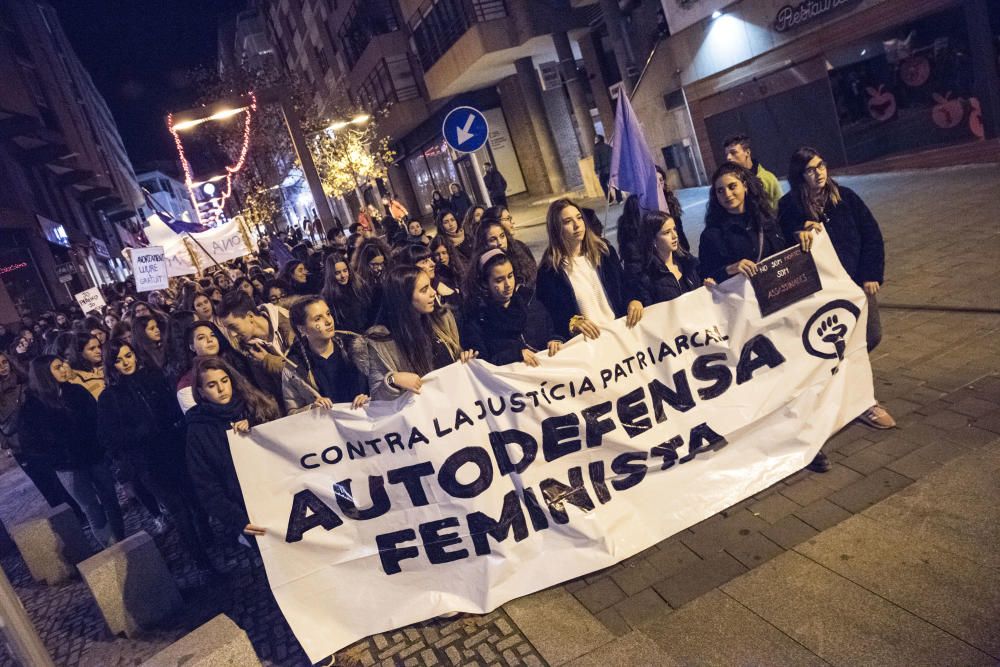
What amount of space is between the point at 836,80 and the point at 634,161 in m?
10.6

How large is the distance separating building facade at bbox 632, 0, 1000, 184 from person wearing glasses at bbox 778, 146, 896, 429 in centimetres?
854

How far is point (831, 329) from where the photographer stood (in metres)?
4.40

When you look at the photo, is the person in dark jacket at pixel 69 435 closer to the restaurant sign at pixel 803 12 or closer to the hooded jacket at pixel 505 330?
the hooded jacket at pixel 505 330

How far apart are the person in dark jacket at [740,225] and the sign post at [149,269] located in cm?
1088

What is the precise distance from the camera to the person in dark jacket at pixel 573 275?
15.2 feet

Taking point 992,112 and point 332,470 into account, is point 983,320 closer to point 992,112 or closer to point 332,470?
point 332,470

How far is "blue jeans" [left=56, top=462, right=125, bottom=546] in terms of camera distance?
6109mm

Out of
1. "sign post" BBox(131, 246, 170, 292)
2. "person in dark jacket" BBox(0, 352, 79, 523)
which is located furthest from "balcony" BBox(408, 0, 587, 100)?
"person in dark jacket" BBox(0, 352, 79, 523)

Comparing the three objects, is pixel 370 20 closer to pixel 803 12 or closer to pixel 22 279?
pixel 22 279

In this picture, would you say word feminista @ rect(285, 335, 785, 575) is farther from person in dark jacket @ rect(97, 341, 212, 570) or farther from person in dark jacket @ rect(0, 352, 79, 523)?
person in dark jacket @ rect(0, 352, 79, 523)

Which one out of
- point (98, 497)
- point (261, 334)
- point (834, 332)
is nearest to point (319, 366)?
point (261, 334)

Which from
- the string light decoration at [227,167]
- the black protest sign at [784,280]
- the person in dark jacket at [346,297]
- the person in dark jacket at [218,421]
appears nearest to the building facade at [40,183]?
the string light decoration at [227,167]

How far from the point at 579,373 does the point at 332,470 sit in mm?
1521

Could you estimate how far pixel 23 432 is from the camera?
6.20 m
